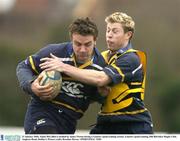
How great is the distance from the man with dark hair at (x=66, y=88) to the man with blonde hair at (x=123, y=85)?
0.21m

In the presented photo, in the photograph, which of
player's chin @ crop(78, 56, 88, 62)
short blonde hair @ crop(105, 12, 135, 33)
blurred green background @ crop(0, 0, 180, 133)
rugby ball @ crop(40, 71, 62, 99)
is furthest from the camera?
blurred green background @ crop(0, 0, 180, 133)

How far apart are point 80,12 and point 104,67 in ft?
206

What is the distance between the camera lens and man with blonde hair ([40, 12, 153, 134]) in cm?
1303

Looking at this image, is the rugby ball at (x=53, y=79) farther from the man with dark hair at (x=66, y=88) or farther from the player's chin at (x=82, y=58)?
the player's chin at (x=82, y=58)

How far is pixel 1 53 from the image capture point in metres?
42.2

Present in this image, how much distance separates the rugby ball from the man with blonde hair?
0.67 m

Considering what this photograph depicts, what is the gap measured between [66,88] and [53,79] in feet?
1.34

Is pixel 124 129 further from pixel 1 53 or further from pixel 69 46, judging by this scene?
pixel 1 53

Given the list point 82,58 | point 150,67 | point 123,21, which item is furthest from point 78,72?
point 150,67

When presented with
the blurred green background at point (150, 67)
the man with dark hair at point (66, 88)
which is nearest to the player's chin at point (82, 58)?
the man with dark hair at point (66, 88)

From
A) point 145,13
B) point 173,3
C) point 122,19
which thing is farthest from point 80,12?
point 122,19

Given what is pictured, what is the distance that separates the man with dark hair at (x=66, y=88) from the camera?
496 inches

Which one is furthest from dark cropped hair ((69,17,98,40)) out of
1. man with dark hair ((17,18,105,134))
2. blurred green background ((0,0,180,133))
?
blurred green background ((0,0,180,133))

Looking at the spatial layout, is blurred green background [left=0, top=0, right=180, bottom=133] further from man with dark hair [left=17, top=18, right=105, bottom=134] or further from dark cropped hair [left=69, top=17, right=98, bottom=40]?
dark cropped hair [left=69, top=17, right=98, bottom=40]
